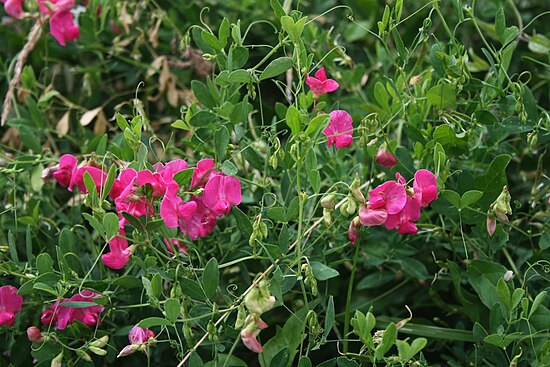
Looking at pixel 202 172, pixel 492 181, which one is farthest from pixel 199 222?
pixel 492 181

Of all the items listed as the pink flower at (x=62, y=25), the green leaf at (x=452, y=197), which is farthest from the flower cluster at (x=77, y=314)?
the pink flower at (x=62, y=25)

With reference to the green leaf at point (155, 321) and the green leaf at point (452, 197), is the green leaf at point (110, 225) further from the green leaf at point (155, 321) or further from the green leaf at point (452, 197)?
the green leaf at point (452, 197)

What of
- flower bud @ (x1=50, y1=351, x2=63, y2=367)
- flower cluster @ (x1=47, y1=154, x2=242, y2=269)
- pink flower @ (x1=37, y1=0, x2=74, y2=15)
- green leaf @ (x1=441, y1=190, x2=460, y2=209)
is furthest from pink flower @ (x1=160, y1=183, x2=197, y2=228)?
pink flower @ (x1=37, y1=0, x2=74, y2=15)

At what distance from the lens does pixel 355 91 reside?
1.43 meters

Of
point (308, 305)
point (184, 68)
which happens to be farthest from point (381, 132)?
point (184, 68)

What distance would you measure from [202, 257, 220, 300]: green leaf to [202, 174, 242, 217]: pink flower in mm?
70

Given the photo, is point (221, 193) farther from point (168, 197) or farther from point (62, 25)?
point (62, 25)

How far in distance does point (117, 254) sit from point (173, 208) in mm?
90

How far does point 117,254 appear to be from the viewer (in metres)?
1.01

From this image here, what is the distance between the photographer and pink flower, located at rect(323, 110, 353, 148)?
1076mm

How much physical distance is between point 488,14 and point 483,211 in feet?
2.16

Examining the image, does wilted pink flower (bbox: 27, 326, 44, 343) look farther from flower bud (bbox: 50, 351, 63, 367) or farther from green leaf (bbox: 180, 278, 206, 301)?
green leaf (bbox: 180, 278, 206, 301)

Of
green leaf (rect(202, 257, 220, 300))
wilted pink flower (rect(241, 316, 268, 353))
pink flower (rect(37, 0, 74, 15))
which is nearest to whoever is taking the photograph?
wilted pink flower (rect(241, 316, 268, 353))

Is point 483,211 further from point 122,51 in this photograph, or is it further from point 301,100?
point 122,51
